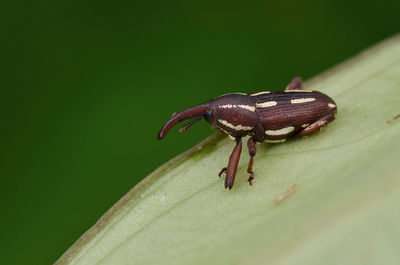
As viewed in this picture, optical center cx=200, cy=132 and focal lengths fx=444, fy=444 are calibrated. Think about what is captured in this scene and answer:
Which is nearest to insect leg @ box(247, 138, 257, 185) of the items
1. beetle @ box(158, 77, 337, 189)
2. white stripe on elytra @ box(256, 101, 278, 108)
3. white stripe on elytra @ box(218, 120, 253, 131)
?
beetle @ box(158, 77, 337, 189)

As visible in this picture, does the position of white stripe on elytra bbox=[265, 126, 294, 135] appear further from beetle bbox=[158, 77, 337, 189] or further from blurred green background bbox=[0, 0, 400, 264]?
blurred green background bbox=[0, 0, 400, 264]

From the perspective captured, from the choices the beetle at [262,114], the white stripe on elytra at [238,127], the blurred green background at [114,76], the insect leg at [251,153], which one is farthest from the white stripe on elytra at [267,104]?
the blurred green background at [114,76]

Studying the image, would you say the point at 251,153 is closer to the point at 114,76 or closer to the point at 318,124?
the point at 318,124

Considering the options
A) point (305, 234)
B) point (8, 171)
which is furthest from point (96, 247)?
point (8, 171)

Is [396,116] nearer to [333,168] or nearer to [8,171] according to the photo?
[333,168]

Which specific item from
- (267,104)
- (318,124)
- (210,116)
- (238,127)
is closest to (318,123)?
(318,124)

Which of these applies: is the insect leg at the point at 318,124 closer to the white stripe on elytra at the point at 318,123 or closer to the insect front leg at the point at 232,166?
the white stripe on elytra at the point at 318,123
